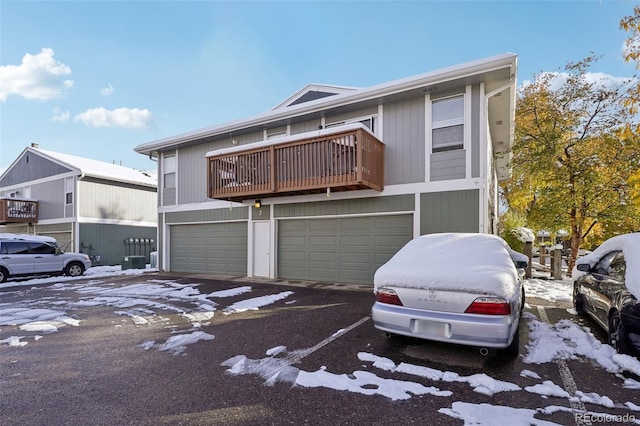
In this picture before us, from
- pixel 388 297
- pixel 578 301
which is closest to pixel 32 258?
pixel 388 297

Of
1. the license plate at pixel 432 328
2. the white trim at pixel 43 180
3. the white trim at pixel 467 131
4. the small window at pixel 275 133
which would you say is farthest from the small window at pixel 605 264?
the white trim at pixel 43 180

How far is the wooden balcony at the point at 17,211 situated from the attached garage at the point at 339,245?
17.6m

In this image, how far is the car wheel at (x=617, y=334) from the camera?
362 cm

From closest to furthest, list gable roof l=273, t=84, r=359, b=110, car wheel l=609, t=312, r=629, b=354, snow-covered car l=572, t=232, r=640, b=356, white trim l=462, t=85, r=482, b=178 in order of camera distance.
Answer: snow-covered car l=572, t=232, r=640, b=356 < car wheel l=609, t=312, r=629, b=354 < white trim l=462, t=85, r=482, b=178 < gable roof l=273, t=84, r=359, b=110

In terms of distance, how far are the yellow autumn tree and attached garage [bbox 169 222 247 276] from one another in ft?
33.0

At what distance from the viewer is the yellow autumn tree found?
383 inches

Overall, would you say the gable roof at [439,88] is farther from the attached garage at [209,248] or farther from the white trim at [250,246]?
the attached garage at [209,248]

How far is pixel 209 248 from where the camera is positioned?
1235 centimetres

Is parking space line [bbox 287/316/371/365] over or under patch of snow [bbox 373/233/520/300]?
under

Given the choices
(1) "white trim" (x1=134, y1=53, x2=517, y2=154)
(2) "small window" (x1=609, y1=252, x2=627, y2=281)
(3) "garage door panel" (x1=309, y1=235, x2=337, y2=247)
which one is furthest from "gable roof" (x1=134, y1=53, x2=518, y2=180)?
(2) "small window" (x1=609, y1=252, x2=627, y2=281)

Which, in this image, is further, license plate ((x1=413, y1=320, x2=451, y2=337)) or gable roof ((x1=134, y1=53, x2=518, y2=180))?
gable roof ((x1=134, y1=53, x2=518, y2=180))

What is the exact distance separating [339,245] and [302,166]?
2.59 metres

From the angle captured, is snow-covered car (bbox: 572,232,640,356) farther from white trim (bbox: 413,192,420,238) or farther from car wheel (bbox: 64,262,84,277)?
car wheel (bbox: 64,262,84,277)

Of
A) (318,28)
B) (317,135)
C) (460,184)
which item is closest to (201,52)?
(318,28)
